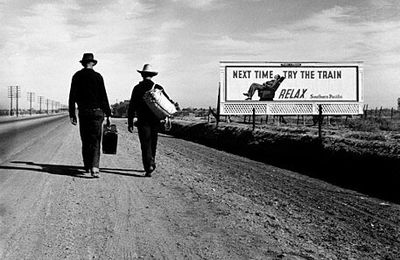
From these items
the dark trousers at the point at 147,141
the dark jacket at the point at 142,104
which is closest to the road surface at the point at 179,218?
the dark trousers at the point at 147,141

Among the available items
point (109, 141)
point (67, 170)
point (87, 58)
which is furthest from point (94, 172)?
point (87, 58)

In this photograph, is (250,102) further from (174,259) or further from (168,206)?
(174,259)

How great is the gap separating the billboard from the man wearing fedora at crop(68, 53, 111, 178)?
76.1 ft

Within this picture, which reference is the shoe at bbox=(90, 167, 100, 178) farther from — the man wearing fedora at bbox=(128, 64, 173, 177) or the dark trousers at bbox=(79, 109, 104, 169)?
the man wearing fedora at bbox=(128, 64, 173, 177)

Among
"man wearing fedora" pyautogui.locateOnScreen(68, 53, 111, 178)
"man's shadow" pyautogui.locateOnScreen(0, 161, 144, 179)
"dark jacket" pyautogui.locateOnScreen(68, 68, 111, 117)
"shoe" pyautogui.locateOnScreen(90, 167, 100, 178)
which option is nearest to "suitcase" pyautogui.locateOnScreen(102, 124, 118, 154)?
"man's shadow" pyautogui.locateOnScreen(0, 161, 144, 179)

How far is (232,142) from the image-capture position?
20.6 metres

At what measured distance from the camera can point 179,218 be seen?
18.5 feet

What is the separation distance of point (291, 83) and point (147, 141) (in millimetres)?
25041

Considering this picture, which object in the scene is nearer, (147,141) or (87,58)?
(87,58)

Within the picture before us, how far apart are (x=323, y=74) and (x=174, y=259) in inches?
1204

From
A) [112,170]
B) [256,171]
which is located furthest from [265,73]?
[112,170]

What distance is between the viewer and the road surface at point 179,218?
14.5 ft

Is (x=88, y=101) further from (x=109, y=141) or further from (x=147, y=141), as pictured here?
(x=109, y=141)

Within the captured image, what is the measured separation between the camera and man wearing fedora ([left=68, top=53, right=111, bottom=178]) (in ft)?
27.2
